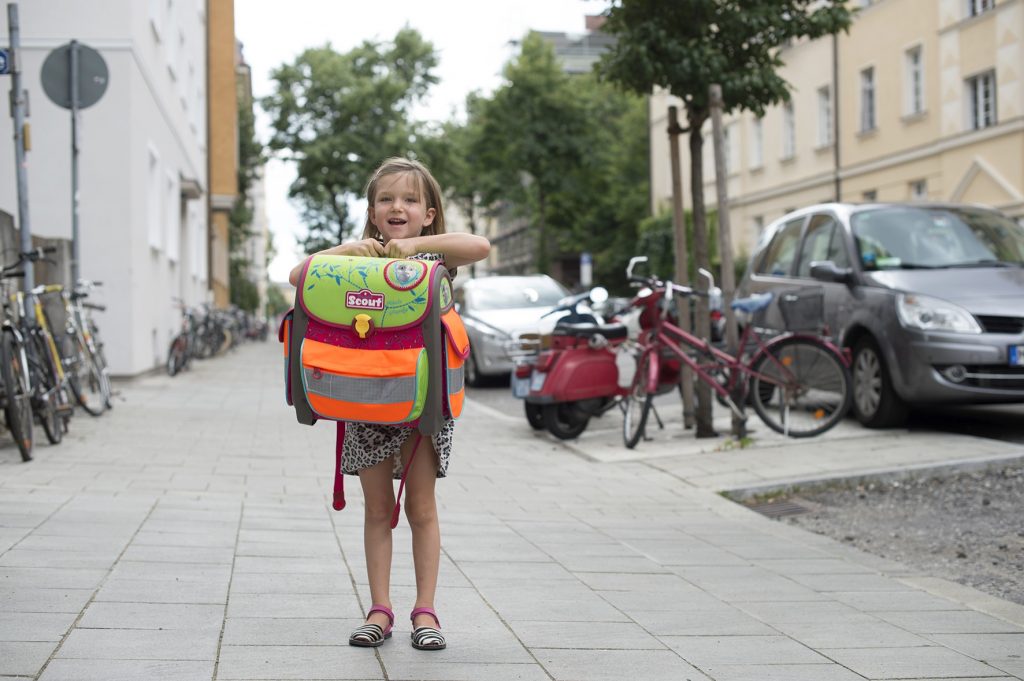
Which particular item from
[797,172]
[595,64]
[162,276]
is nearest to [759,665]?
[595,64]

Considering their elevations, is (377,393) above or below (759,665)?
above

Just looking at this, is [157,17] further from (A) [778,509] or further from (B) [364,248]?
(B) [364,248]

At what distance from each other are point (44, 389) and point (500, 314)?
916cm

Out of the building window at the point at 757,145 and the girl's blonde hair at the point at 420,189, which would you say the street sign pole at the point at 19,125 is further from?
the building window at the point at 757,145

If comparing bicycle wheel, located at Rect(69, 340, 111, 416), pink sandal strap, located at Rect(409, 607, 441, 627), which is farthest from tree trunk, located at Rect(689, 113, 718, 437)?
pink sandal strap, located at Rect(409, 607, 441, 627)

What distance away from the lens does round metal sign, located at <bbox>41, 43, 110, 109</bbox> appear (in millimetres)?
10617

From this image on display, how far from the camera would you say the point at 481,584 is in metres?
4.81

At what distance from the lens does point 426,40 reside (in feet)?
167

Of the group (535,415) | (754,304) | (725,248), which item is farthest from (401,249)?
(535,415)

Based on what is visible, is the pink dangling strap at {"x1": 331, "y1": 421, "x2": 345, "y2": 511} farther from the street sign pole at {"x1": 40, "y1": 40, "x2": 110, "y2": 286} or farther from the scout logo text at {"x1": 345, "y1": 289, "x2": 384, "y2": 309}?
the street sign pole at {"x1": 40, "y1": 40, "x2": 110, "y2": 286}

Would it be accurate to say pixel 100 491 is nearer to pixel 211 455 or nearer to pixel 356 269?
pixel 211 455

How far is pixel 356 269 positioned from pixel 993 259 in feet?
25.2

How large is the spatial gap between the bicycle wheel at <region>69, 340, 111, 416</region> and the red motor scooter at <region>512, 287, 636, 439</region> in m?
3.86

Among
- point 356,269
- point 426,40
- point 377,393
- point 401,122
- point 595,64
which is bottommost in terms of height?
point 377,393
